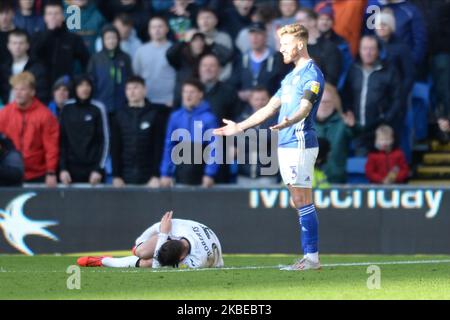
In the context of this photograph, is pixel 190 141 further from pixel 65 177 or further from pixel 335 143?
pixel 335 143

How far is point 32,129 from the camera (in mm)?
15500

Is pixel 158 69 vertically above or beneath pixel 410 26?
beneath

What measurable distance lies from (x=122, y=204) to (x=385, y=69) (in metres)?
3.72

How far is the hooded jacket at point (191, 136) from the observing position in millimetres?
15188

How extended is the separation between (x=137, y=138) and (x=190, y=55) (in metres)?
1.44

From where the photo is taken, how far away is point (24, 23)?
17188 mm

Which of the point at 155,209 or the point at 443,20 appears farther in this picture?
the point at 443,20

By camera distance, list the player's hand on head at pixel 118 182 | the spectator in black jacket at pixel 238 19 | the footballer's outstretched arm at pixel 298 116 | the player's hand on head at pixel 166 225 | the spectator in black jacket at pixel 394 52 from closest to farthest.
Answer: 1. the footballer's outstretched arm at pixel 298 116
2. the player's hand on head at pixel 166 225
3. the player's hand on head at pixel 118 182
4. the spectator in black jacket at pixel 394 52
5. the spectator in black jacket at pixel 238 19

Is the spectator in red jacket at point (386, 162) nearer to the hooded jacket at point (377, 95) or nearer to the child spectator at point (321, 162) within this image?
the hooded jacket at point (377, 95)

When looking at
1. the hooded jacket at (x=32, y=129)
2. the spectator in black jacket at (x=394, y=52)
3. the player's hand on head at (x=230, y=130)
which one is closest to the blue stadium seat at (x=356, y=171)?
the spectator in black jacket at (x=394, y=52)

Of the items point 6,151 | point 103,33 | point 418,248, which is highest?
point 103,33

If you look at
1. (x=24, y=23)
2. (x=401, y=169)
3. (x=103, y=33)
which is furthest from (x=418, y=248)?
(x=24, y=23)

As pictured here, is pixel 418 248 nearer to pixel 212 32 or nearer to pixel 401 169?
pixel 401 169

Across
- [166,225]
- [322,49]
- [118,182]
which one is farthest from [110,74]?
[166,225]
